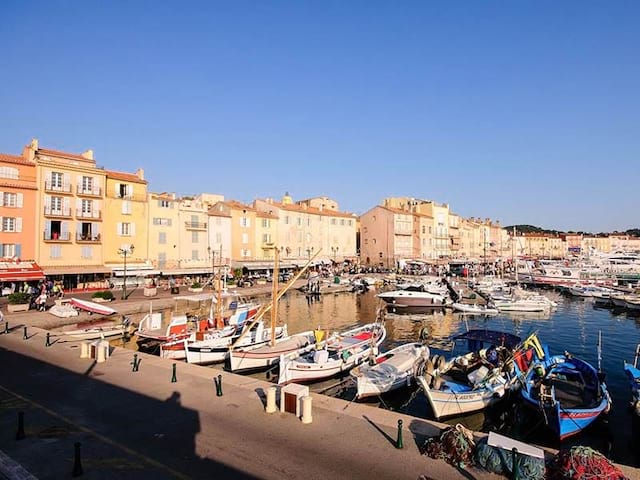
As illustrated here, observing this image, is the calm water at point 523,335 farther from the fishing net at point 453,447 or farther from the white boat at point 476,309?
the fishing net at point 453,447

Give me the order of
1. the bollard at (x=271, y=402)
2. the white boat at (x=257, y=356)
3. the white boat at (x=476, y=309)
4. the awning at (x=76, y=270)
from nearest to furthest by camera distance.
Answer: the bollard at (x=271, y=402), the white boat at (x=257, y=356), the white boat at (x=476, y=309), the awning at (x=76, y=270)

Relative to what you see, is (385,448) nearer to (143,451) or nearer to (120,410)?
(143,451)

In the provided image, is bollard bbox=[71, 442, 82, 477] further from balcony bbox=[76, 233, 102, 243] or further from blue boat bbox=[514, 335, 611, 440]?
balcony bbox=[76, 233, 102, 243]

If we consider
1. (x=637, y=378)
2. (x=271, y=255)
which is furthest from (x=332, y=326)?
(x=271, y=255)

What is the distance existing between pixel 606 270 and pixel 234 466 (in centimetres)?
9524

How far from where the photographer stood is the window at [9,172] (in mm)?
46875

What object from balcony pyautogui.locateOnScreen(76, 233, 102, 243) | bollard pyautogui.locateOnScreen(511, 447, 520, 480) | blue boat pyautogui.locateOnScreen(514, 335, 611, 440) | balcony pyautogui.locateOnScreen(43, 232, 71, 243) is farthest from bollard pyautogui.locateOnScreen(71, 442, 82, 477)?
balcony pyautogui.locateOnScreen(76, 233, 102, 243)

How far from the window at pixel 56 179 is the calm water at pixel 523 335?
94.8 ft

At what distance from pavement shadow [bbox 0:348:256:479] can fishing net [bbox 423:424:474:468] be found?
4.68m

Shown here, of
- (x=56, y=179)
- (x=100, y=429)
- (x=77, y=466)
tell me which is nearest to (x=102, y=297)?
(x=56, y=179)

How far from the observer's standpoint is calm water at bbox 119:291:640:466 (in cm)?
1703

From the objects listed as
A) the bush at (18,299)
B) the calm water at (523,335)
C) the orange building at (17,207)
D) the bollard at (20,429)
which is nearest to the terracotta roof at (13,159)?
the orange building at (17,207)

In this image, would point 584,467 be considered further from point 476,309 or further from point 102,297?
point 102,297

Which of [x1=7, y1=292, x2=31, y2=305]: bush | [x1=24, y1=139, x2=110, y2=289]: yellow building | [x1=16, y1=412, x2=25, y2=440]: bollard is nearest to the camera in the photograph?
[x1=16, y1=412, x2=25, y2=440]: bollard
